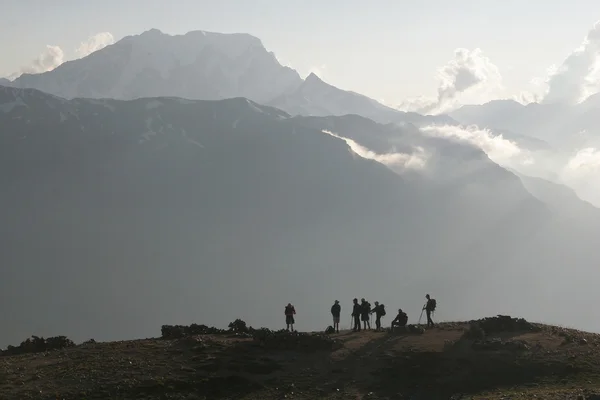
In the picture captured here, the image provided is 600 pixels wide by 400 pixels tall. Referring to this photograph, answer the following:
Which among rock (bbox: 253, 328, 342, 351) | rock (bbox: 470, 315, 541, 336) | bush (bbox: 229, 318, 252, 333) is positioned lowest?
rock (bbox: 253, 328, 342, 351)

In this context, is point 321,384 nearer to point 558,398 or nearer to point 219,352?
point 219,352

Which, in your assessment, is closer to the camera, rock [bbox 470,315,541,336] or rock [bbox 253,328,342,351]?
rock [bbox 253,328,342,351]

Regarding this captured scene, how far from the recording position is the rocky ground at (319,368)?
35.2 meters

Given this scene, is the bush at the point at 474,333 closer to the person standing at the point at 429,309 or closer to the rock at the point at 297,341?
the person standing at the point at 429,309

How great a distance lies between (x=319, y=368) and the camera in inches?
1523

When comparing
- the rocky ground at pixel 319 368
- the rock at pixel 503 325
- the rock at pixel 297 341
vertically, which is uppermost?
the rock at pixel 503 325

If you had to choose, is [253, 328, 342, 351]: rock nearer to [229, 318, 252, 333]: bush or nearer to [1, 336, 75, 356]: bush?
[229, 318, 252, 333]: bush

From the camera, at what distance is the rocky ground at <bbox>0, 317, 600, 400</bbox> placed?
116 feet

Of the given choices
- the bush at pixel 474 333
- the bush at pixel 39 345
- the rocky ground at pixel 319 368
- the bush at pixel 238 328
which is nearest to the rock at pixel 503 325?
the rocky ground at pixel 319 368

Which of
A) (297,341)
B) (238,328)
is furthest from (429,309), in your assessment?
(238,328)

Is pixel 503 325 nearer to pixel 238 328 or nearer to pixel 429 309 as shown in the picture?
pixel 429 309

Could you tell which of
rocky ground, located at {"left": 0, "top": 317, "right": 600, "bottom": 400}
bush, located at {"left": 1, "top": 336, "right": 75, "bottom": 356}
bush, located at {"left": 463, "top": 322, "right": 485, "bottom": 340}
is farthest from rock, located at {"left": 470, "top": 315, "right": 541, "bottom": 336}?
bush, located at {"left": 1, "top": 336, "right": 75, "bottom": 356}

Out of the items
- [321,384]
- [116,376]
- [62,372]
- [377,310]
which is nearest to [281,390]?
[321,384]

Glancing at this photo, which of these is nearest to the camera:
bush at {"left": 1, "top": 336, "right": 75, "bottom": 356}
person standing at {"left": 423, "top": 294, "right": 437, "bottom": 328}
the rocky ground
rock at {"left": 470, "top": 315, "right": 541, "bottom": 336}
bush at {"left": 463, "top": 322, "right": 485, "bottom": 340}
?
the rocky ground
